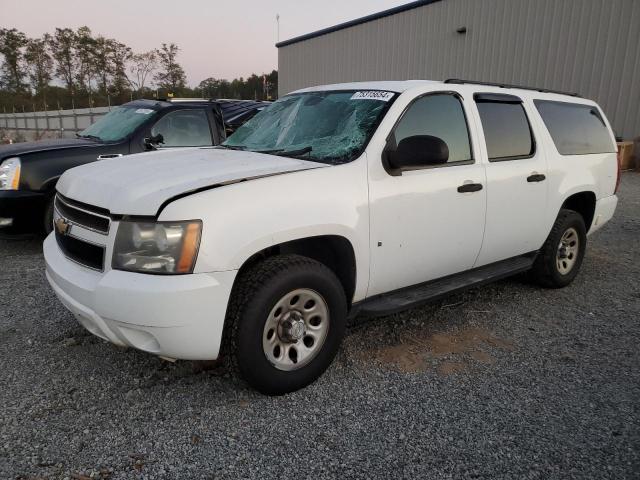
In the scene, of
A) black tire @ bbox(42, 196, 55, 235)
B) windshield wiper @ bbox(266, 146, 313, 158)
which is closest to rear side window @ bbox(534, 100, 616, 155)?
windshield wiper @ bbox(266, 146, 313, 158)

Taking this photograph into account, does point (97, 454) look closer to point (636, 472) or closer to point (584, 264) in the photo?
point (636, 472)

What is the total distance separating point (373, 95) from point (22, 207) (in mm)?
3966

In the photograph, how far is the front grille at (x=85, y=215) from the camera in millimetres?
2605

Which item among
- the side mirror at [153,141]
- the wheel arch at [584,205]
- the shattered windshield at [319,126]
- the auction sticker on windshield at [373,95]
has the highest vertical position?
the auction sticker on windshield at [373,95]

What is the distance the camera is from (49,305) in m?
4.10

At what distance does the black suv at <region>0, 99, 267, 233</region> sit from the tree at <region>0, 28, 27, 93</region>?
56.6 meters

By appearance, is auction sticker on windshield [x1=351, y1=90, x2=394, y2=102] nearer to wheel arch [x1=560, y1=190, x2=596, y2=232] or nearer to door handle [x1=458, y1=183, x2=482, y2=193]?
door handle [x1=458, y1=183, x2=482, y2=193]

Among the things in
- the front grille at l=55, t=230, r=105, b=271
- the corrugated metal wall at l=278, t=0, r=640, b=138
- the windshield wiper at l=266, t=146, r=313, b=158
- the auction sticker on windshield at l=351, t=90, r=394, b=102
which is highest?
the corrugated metal wall at l=278, t=0, r=640, b=138

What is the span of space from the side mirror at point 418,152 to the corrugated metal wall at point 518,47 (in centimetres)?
1367

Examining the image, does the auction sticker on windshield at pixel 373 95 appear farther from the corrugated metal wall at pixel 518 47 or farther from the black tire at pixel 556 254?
the corrugated metal wall at pixel 518 47

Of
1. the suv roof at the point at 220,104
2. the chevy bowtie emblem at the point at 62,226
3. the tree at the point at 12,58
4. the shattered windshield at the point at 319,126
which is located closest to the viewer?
the chevy bowtie emblem at the point at 62,226

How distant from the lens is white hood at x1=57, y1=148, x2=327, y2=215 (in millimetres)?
2502

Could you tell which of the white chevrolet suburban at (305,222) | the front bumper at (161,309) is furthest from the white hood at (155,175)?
the front bumper at (161,309)

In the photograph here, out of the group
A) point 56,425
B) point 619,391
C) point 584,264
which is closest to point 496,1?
point 584,264
